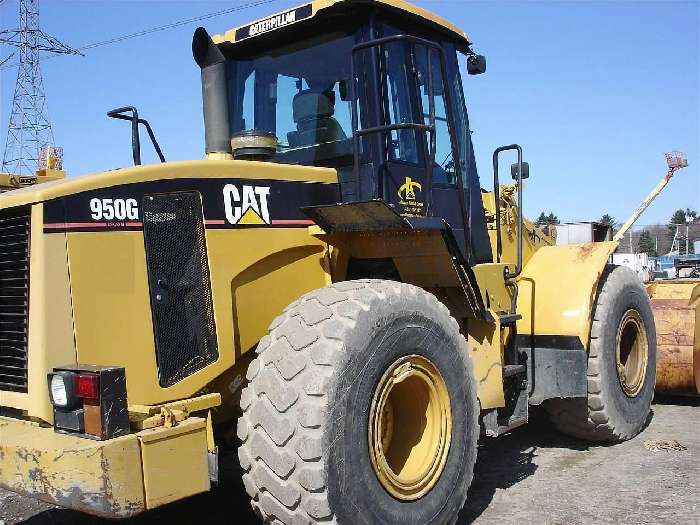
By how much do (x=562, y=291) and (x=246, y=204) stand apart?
9.76 ft

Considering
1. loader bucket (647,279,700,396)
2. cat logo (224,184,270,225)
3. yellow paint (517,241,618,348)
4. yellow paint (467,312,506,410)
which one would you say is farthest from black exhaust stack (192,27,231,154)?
loader bucket (647,279,700,396)

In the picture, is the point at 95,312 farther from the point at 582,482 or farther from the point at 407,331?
the point at 582,482

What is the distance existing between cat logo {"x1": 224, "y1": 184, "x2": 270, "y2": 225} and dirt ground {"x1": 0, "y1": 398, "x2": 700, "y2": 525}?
1.93 meters

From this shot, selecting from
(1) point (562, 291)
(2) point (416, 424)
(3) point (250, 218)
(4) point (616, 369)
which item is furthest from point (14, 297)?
(4) point (616, 369)

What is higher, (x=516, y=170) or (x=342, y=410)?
(x=516, y=170)

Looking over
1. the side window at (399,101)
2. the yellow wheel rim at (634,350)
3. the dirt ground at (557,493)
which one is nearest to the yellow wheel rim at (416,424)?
the dirt ground at (557,493)

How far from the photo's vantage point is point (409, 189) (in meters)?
4.66

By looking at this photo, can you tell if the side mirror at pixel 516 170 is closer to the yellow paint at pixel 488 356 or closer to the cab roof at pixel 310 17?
→ the cab roof at pixel 310 17

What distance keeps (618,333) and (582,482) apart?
1.52 m

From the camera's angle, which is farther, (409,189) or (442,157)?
(442,157)

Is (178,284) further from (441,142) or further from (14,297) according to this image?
(441,142)

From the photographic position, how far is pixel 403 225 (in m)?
4.04

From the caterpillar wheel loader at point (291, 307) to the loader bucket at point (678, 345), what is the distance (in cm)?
181

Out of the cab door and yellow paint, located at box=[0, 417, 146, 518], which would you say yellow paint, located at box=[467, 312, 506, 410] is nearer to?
the cab door
